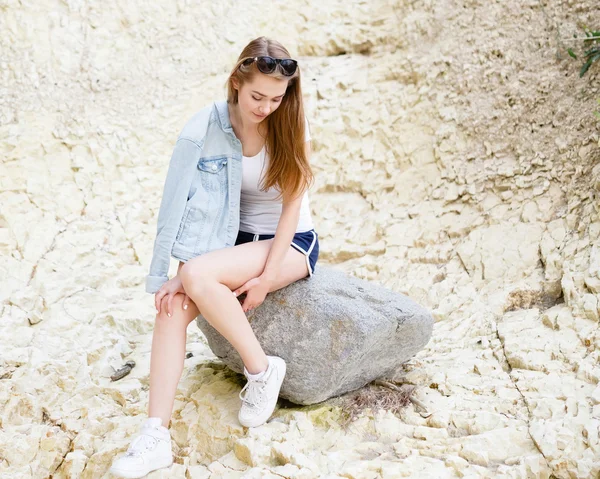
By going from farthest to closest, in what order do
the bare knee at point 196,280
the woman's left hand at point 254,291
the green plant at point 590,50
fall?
1. the green plant at point 590,50
2. the woman's left hand at point 254,291
3. the bare knee at point 196,280

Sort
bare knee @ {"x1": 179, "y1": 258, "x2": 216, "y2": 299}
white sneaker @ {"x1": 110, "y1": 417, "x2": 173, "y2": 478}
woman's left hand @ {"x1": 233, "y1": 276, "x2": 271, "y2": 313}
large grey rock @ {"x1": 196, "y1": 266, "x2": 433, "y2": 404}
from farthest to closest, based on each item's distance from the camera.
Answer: large grey rock @ {"x1": 196, "y1": 266, "x2": 433, "y2": 404} → woman's left hand @ {"x1": 233, "y1": 276, "x2": 271, "y2": 313} → bare knee @ {"x1": 179, "y1": 258, "x2": 216, "y2": 299} → white sneaker @ {"x1": 110, "y1": 417, "x2": 173, "y2": 478}

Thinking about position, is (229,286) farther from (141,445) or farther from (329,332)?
(141,445)

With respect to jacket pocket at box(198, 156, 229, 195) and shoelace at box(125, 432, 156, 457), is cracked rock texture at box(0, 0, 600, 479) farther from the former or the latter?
jacket pocket at box(198, 156, 229, 195)

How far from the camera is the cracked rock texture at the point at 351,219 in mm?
2465

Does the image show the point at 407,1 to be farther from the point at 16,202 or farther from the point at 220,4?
the point at 16,202

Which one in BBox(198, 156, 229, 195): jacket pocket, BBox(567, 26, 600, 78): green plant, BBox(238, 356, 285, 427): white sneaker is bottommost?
BBox(238, 356, 285, 427): white sneaker

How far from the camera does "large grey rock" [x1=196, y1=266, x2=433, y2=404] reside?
8.25 feet

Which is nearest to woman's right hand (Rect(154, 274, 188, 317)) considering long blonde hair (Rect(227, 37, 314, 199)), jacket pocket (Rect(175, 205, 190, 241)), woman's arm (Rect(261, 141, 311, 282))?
jacket pocket (Rect(175, 205, 190, 241))

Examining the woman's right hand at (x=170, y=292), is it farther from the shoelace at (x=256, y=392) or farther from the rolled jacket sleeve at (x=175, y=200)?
the shoelace at (x=256, y=392)

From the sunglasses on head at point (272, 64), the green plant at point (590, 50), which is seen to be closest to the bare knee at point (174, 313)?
the sunglasses on head at point (272, 64)

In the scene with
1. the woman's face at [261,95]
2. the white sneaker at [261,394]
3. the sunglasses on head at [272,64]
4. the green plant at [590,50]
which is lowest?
the white sneaker at [261,394]

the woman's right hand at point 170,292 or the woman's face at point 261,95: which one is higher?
the woman's face at point 261,95

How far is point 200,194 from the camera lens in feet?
8.09

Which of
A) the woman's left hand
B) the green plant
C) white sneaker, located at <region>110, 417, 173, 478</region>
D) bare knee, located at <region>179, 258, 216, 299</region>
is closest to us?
white sneaker, located at <region>110, 417, 173, 478</region>
